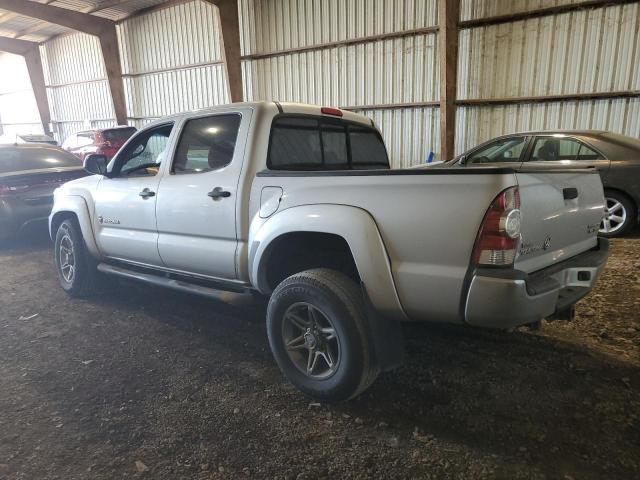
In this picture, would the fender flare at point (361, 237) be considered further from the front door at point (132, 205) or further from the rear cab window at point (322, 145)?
the front door at point (132, 205)

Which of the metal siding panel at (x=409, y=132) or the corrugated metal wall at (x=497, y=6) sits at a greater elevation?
the corrugated metal wall at (x=497, y=6)

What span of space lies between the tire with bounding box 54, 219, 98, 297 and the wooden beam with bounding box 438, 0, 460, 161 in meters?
7.78

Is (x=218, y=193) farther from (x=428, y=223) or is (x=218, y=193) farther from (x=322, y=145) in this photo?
(x=428, y=223)

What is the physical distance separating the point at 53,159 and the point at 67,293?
364 cm

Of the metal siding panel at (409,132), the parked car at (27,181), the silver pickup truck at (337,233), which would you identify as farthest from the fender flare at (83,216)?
the metal siding panel at (409,132)

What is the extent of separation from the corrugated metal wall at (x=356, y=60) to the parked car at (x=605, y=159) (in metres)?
3.88

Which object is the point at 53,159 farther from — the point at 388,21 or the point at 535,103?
the point at 535,103

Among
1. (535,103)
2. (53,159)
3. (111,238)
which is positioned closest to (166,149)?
(111,238)

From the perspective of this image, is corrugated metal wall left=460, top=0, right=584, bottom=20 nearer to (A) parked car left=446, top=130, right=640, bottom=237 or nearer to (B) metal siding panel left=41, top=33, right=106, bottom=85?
(A) parked car left=446, top=130, right=640, bottom=237

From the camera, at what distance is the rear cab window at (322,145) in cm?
316

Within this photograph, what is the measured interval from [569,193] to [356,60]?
1002 centimetres

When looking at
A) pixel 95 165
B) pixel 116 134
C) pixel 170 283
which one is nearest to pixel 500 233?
pixel 170 283

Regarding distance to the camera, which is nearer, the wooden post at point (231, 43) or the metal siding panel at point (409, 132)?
the metal siding panel at point (409, 132)

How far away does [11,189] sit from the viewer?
629 centimetres
